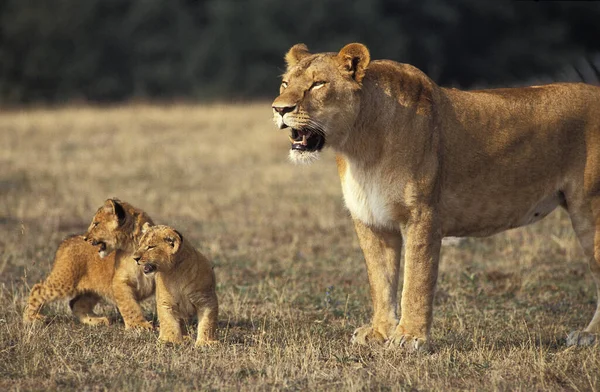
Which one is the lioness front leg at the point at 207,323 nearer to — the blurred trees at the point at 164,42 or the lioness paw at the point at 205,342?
the lioness paw at the point at 205,342

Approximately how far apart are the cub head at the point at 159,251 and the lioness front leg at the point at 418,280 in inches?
52.7

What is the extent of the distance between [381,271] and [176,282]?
1227mm

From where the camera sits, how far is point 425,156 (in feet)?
18.6

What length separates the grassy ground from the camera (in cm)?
518

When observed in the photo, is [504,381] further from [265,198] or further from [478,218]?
[265,198]

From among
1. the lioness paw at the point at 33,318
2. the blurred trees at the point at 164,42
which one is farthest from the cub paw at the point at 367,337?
the blurred trees at the point at 164,42

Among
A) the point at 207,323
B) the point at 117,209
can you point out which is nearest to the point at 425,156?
the point at 207,323

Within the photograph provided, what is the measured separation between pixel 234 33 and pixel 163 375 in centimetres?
3519

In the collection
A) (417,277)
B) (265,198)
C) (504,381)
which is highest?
(265,198)

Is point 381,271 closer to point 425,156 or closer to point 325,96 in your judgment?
point 425,156

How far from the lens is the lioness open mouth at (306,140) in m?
5.55

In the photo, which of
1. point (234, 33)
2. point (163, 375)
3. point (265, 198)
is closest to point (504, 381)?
point (163, 375)

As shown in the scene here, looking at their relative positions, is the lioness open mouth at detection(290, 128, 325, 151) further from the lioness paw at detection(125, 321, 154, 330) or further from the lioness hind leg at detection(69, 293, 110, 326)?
the lioness hind leg at detection(69, 293, 110, 326)

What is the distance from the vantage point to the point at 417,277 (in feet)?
18.6
